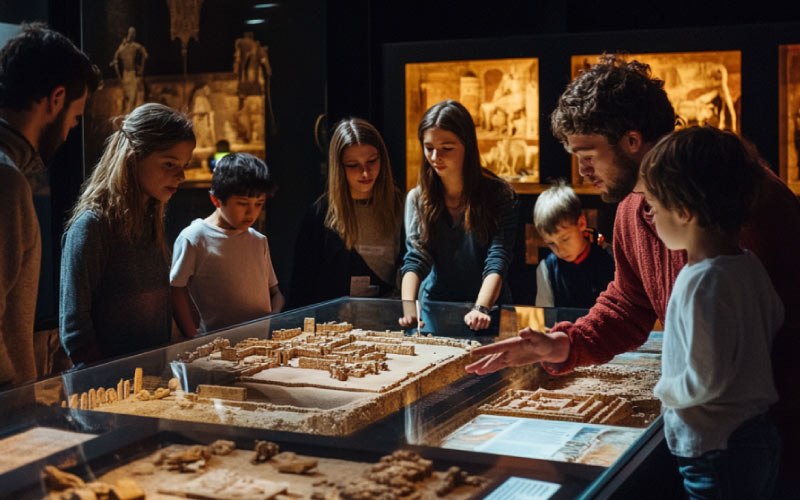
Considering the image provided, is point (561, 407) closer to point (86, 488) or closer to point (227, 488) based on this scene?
point (227, 488)

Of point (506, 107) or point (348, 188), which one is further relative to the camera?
point (506, 107)

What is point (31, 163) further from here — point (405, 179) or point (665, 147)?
point (405, 179)

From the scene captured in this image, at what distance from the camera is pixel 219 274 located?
409 cm

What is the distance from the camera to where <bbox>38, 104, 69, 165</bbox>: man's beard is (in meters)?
2.95

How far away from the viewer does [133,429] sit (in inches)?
85.3

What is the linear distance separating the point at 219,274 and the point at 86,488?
2.37 m

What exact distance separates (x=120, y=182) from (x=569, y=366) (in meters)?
1.96

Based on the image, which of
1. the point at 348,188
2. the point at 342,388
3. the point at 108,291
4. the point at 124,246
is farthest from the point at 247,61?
the point at 342,388

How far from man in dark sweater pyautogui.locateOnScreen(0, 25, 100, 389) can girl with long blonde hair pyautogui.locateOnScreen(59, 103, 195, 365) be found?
427mm

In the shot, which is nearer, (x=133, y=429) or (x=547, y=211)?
(x=133, y=429)

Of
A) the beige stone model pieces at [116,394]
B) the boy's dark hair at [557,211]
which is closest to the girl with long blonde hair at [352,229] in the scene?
the boy's dark hair at [557,211]

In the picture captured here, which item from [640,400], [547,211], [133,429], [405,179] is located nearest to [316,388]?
[133,429]

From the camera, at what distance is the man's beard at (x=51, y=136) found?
2951mm

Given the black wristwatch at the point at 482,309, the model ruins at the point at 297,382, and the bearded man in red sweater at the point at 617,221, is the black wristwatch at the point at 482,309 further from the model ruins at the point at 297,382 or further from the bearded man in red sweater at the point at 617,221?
the bearded man in red sweater at the point at 617,221
